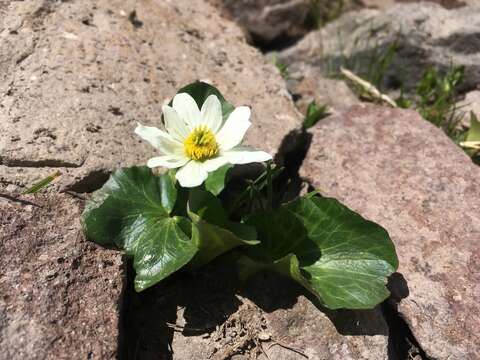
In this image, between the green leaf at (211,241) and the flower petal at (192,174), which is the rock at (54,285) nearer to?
the green leaf at (211,241)

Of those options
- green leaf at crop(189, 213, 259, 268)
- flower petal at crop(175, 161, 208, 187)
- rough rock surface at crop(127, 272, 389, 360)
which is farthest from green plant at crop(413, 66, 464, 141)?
flower petal at crop(175, 161, 208, 187)

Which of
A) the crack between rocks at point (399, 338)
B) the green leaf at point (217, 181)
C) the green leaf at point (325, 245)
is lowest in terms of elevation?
the crack between rocks at point (399, 338)

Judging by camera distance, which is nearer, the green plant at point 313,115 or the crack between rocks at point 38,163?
the crack between rocks at point 38,163

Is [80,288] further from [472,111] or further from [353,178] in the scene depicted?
[472,111]

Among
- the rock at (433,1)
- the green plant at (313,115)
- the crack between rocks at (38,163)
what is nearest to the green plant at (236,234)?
the crack between rocks at (38,163)

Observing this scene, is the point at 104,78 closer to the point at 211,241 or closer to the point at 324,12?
the point at 211,241

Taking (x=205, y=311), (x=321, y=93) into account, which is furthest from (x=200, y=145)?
(x=321, y=93)

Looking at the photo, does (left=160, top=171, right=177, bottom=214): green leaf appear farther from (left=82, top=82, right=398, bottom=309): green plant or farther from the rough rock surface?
the rough rock surface
